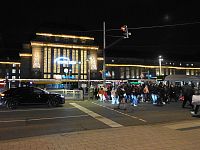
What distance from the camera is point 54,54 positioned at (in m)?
109

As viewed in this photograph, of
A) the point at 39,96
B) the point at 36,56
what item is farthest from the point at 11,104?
the point at 36,56

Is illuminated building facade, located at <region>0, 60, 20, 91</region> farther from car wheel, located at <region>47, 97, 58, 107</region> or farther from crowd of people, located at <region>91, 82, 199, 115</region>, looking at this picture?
car wheel, located at <region>47, 97, 58, 107</region>

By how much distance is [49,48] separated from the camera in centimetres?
10738

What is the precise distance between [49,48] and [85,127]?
315 ft

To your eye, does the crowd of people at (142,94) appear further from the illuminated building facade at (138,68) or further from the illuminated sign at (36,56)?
the illuminated building facade at (138,68)

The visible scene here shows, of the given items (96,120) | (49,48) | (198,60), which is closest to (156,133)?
(96,120)

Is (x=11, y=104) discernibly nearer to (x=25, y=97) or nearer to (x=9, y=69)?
(x=25, y=97)

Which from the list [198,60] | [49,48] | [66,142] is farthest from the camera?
[198,60]

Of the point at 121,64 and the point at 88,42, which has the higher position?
the point at 88,42

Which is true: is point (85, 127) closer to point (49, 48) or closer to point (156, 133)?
point (156, 133)

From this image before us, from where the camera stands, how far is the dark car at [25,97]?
76.2 ft

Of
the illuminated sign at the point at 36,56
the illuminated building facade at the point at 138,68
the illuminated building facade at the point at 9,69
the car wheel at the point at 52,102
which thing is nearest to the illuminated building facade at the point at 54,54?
the illuminated sign at the point at 36,56

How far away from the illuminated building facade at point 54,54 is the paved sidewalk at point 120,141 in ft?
299

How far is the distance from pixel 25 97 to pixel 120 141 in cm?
1528
